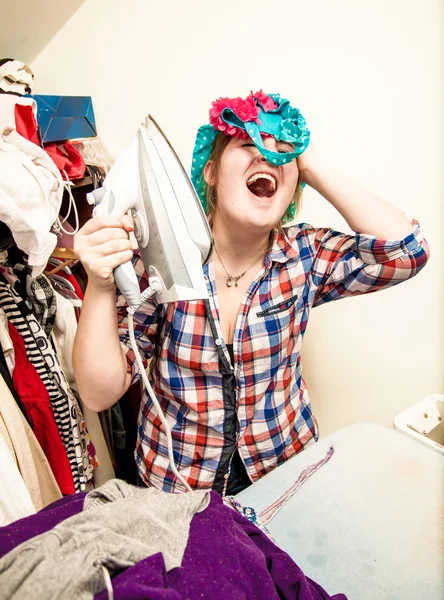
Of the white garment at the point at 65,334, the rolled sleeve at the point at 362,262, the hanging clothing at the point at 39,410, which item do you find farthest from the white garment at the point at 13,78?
the rolled sleeve at the point at 362,262

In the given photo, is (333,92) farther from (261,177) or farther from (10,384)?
(10,384)

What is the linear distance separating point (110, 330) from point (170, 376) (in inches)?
8.6

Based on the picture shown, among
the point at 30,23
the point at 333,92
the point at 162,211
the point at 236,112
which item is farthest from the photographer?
the point at 30,23

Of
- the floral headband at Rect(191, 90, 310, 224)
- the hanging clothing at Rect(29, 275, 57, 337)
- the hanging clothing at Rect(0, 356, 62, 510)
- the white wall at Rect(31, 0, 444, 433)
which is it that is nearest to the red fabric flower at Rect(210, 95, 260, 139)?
the floral headband at Rect(191, 90, 310, 224)

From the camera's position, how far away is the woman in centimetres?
84

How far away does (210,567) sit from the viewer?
0.48 metres

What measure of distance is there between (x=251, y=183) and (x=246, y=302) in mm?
260

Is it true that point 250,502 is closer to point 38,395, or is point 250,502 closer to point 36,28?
point 38,395

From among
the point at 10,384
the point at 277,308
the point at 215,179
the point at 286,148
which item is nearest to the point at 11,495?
the point at 10,384

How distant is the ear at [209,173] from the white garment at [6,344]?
591 millimetres

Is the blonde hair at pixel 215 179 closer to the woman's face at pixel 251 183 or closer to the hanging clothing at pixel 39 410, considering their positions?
the woman's face at pixel 251 183

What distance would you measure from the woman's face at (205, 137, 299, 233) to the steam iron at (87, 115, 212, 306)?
0.16 m

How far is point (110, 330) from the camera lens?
0.75 meters

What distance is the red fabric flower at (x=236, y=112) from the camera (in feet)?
2.67
